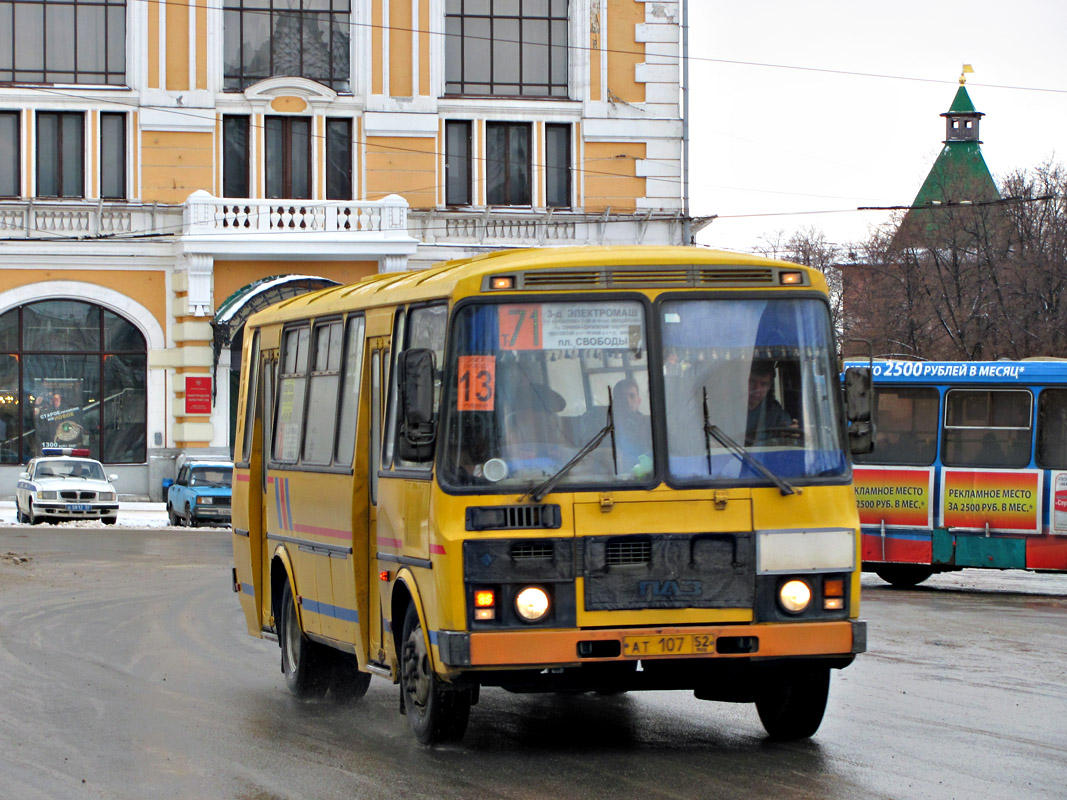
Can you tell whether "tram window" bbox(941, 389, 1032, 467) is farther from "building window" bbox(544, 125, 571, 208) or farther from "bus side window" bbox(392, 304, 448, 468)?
"building window" bbox(544, 125, 571, 208)

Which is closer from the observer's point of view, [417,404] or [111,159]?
[417,404]

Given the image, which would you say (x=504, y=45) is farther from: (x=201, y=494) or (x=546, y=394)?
(x=546, y=394)

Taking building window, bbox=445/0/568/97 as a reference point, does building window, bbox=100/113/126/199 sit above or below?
below

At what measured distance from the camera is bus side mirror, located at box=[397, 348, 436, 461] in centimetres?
867

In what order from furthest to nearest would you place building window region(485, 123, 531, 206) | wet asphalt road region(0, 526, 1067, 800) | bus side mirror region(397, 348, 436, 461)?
building window region(485, 123, 531, 206)
bus side mirror region(397, 348, 436, 461)
wet asphalt road region(0, 526, 1067, 800)

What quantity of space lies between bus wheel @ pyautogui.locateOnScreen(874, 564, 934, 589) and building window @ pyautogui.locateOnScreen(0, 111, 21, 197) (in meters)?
23.0

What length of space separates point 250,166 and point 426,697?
1245 inches

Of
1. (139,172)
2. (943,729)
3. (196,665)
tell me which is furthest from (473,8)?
(943,729)

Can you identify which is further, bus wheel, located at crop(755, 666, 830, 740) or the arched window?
the arched window

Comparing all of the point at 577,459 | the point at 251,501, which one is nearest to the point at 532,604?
the point at 577,459

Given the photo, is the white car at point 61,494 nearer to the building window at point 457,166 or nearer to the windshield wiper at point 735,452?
the building window at point 457,166

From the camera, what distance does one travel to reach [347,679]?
38.9ft

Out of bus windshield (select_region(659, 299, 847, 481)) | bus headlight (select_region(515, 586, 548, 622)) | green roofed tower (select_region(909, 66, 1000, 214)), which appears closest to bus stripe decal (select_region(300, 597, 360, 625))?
bus headlight (select_region(515, 586, 548, 622))

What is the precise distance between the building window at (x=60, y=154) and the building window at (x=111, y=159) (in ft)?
1.38
